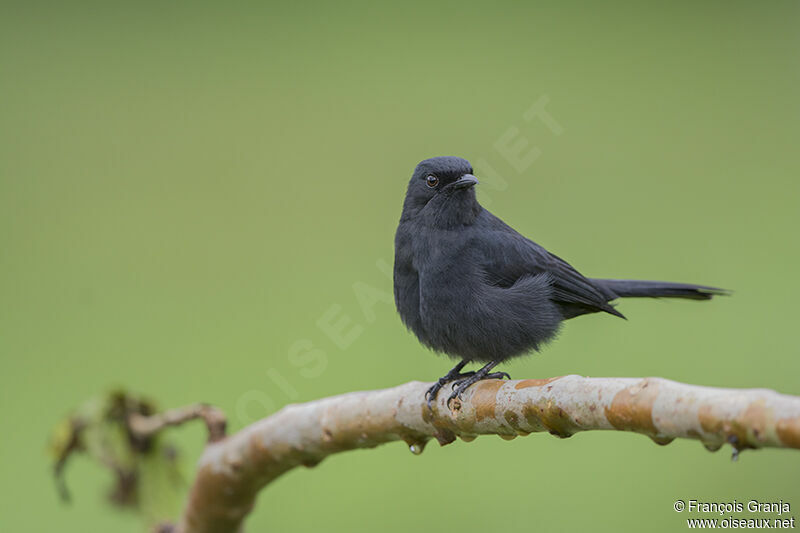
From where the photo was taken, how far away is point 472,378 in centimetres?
290

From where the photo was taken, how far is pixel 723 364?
4750 millimetres

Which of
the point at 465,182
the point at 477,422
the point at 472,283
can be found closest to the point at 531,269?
the point at 472,283

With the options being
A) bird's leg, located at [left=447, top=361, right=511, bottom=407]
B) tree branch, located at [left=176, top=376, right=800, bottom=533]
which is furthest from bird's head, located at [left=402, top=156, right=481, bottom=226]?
tree branch, located at [left=176, top=376, right=800, bottom=533]

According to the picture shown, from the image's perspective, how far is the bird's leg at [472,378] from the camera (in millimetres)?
2578

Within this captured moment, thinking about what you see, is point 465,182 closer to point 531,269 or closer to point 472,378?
point 531,269

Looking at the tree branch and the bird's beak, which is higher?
the bird's beak

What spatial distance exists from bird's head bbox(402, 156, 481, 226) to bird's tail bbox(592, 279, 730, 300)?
26.8 inches

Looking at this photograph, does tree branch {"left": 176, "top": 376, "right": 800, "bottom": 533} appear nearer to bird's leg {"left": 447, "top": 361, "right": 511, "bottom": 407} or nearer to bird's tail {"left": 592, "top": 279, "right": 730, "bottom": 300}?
bird's leg {"left": 447, "top": 361, "right": 511, "bottom": 407}

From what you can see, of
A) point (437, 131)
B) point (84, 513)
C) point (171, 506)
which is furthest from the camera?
point (437, 131)

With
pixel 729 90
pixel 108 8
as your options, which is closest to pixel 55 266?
pixel 108 8

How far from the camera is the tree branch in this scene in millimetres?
1614

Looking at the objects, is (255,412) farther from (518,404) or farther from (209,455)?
(518,404)

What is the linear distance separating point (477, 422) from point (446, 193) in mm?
1159

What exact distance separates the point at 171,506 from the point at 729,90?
4978 mm
